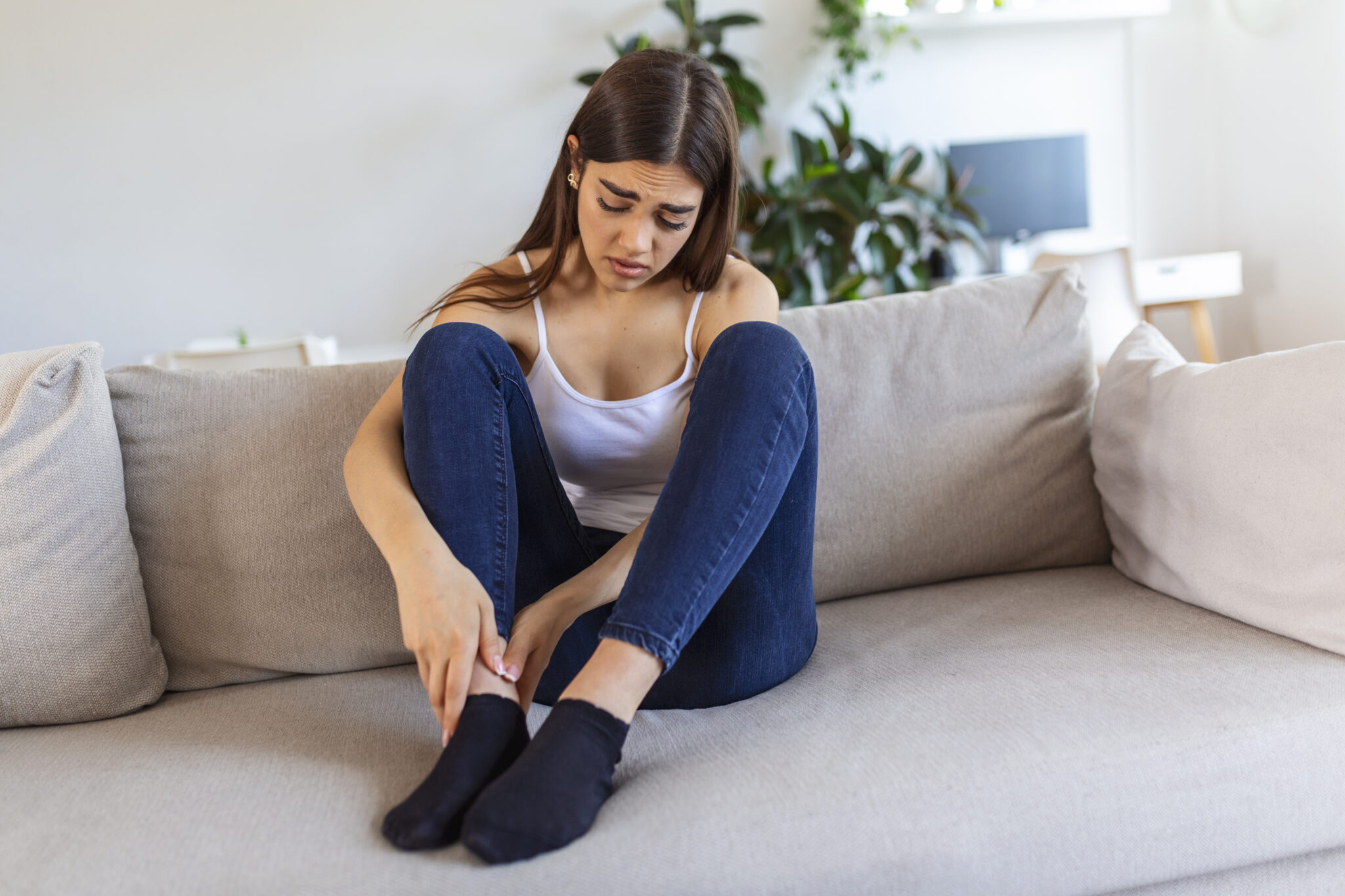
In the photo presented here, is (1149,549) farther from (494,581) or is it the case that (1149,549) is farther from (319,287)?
(319,287)

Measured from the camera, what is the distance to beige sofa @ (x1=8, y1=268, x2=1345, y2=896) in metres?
0.81

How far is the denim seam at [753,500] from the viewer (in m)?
0.87

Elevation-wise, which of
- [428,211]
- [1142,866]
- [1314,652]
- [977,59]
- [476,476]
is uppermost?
[977,59]

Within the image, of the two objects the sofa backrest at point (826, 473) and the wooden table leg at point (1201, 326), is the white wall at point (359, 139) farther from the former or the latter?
the sofa backrest at point (826, 473)

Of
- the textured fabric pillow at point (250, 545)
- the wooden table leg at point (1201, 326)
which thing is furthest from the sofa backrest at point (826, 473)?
the wooden table leg at point (1201, 326)

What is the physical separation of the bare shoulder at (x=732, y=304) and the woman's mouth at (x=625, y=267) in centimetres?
11

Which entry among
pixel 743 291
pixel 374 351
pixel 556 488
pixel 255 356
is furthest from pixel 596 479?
pixel 374 351

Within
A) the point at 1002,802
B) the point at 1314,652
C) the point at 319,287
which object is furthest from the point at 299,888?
the point at 319,287

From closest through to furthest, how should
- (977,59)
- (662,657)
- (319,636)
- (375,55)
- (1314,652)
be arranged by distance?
(662,657) → (1314,652) → (319,636) → (375,55) → (977,59)

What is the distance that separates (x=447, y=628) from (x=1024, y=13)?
3.89 meters

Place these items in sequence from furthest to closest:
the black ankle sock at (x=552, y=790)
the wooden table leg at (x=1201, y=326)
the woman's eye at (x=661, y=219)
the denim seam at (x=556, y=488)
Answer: the wooden table leg at (x=1201, y=326) < the woman's eye at (x=661, y=219) < the denim seam at (x=556, y=488) < the black ankle sock at (x=552, y=790)

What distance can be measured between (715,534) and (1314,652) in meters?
0.66

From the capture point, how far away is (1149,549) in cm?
125

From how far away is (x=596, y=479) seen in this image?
4.05ft
